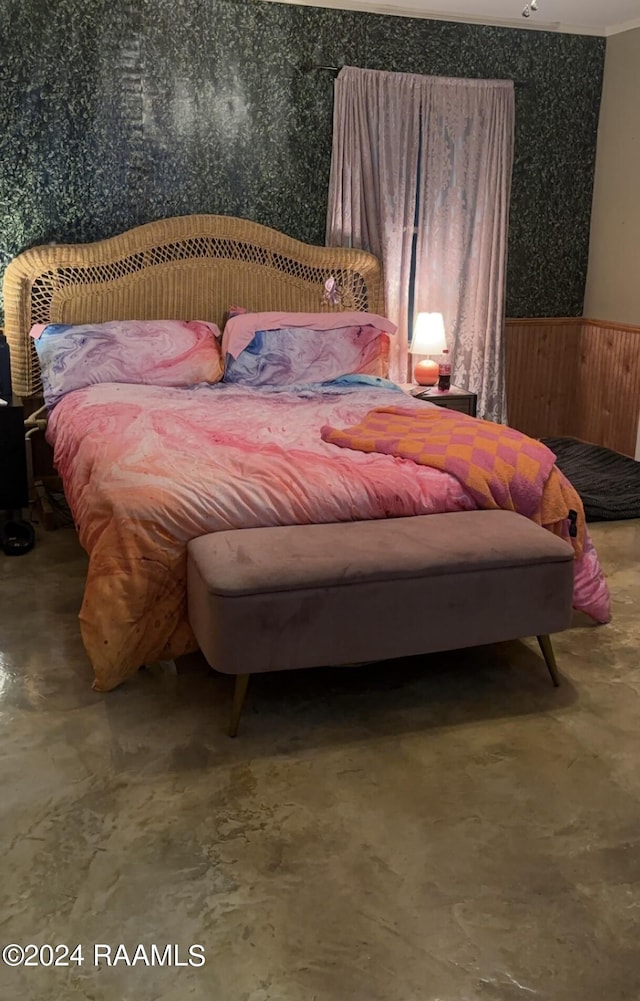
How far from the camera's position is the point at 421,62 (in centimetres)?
459

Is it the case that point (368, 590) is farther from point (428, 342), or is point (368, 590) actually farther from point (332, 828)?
point (428, 342)

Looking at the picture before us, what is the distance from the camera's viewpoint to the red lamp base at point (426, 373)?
4.62 metres

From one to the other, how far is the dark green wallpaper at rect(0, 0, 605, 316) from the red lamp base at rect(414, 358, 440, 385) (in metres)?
0.84

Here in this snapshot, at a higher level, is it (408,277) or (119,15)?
(119,15)

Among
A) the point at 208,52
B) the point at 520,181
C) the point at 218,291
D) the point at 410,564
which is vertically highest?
the point at 208,52

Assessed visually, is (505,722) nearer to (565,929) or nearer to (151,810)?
(565,929)

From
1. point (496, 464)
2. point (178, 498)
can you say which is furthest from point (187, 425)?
point (496, 464)

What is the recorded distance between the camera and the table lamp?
4.61 m

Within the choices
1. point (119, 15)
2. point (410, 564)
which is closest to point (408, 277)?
point (119, 15)

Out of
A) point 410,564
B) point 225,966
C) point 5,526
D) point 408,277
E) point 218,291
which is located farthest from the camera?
point 408,277

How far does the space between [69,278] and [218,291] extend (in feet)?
2.30

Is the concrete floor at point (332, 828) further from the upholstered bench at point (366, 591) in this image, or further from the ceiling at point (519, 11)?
the ceiling at point (519, 11)

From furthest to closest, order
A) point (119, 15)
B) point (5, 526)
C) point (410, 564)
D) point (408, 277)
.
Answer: point (408, 277) < point (119, 15) < point (5, 526) < point (410, 564)

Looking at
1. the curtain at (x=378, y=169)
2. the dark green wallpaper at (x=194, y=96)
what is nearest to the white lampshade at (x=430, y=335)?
the curtain at (x=378, y=169)
